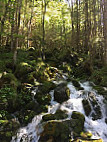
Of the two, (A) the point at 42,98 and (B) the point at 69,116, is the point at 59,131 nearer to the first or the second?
(B) the point at 69,116

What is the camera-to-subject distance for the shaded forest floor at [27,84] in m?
7.61

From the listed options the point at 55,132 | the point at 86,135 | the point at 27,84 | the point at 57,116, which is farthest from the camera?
the point at 27,84

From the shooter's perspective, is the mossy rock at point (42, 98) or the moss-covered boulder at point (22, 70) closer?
the mossy rock at point (42, 98)

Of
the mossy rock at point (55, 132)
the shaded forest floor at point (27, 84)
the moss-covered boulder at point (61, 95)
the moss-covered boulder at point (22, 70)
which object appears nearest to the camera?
the mossy rock at point (55, 132)

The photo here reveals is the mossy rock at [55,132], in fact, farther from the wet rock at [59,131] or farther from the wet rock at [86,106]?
the wet rock at [86,106]

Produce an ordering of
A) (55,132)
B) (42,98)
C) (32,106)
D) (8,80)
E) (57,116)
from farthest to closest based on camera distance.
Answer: (8,80) → (42,98) → (32,106) → (57,116) → (55,132)

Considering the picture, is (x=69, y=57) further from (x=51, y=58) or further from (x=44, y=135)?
(x=44, y=135)

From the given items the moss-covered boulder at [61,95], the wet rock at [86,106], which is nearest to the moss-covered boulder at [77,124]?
the wet rock at [86,106]

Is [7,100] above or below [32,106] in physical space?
above

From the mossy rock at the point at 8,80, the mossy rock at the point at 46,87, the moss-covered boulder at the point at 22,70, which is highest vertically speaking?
the moss-covered boulder at the point at 22,70

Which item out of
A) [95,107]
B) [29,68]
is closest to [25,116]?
[95,107]

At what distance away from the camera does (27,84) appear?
32.5ft

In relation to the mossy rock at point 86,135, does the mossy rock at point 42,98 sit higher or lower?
higher

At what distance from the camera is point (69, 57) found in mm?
16766
